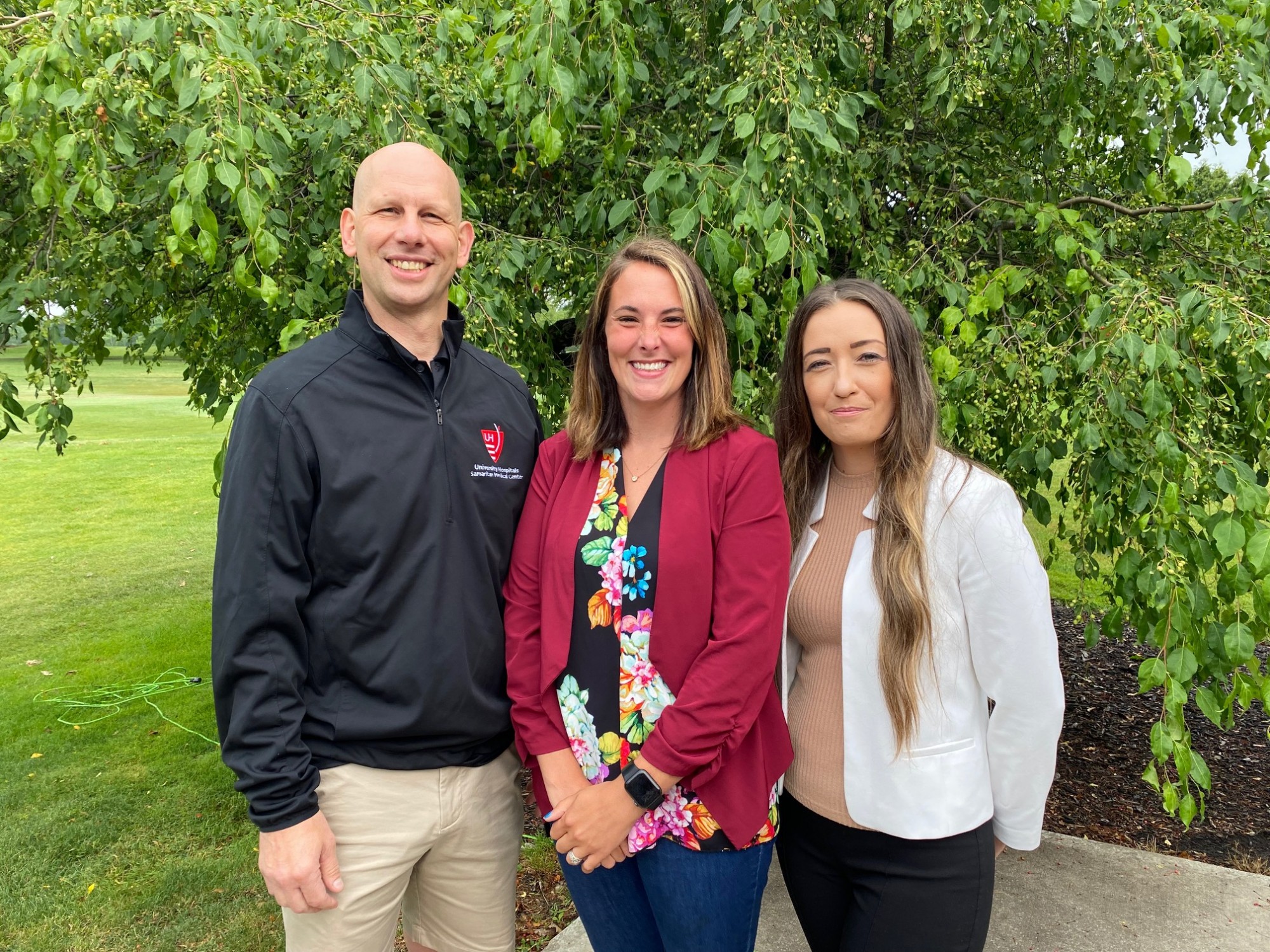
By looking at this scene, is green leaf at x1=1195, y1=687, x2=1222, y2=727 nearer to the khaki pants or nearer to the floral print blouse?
the floral print blouse

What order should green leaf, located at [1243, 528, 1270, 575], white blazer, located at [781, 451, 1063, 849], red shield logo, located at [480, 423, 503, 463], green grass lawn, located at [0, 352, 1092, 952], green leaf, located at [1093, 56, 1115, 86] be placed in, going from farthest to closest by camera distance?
green grass lawn, located at [0, 352, 1092, 952] < green leaf, located at [1093, 56, 1115, 86] < green leaf, located at [1243, 528, 1270, 575] < red shield logo, located at [480, 423, 503, 463] < white blazer, located at [781, 451, 1063, 849]

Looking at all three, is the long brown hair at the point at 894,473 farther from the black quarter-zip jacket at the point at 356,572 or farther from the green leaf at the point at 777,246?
the black quarter-zip jacket at the point at 356,572

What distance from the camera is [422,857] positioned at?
2072 mm

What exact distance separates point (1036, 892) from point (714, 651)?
8.02 ft

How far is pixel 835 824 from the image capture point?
181cm

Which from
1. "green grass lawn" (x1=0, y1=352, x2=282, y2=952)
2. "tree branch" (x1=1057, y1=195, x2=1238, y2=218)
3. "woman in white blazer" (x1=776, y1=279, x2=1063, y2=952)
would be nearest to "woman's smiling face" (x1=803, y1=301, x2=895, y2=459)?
"woman in white blazer" (x1=776, y1=279, x2=1063, y2=952)

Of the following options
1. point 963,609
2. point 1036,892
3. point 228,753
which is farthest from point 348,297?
point 1036,892

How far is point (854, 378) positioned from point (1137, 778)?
165 inches

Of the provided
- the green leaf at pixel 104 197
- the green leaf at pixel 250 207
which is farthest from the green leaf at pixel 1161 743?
the green leaf at pixel 104 197

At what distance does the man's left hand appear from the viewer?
68.7 inches

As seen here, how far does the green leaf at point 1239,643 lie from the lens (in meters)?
2.33

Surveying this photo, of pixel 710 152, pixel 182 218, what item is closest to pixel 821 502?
pixel 710 152

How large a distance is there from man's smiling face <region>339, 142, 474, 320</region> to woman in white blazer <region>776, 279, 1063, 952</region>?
0.83 metres

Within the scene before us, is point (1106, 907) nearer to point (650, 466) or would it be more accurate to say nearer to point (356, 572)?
point (650, 466)
